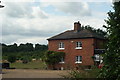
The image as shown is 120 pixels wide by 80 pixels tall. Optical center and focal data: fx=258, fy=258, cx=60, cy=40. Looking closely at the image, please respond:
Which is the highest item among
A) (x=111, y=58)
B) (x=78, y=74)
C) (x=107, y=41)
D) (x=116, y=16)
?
(x=116, y=16)

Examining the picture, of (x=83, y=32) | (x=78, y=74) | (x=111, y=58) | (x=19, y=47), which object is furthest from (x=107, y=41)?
(x=19, y=47)

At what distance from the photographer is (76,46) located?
4303 cm

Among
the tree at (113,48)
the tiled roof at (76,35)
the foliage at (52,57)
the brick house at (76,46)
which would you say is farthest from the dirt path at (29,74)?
the tiled roof at (76,35)

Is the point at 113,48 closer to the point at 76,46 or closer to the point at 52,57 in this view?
the point at 52,57

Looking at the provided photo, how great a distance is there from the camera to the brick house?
41.3m

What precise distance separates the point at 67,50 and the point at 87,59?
163 inches

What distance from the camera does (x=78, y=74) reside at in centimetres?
1379

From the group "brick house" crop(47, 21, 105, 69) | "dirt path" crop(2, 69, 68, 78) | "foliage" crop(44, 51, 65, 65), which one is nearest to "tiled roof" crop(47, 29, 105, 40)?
"brick house" crop(47, 21, 105, 69)

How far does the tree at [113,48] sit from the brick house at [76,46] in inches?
1117

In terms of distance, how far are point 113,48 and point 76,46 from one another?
3168cm

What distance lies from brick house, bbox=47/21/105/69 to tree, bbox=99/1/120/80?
28.4 meters

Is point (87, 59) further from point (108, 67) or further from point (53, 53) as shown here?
point (108, 67)

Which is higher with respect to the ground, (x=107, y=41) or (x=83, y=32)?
(x=83, y=32)

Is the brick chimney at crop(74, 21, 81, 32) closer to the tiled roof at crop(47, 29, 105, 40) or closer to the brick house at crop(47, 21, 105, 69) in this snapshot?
the brick house at crop(47, 21, 105, 69)
